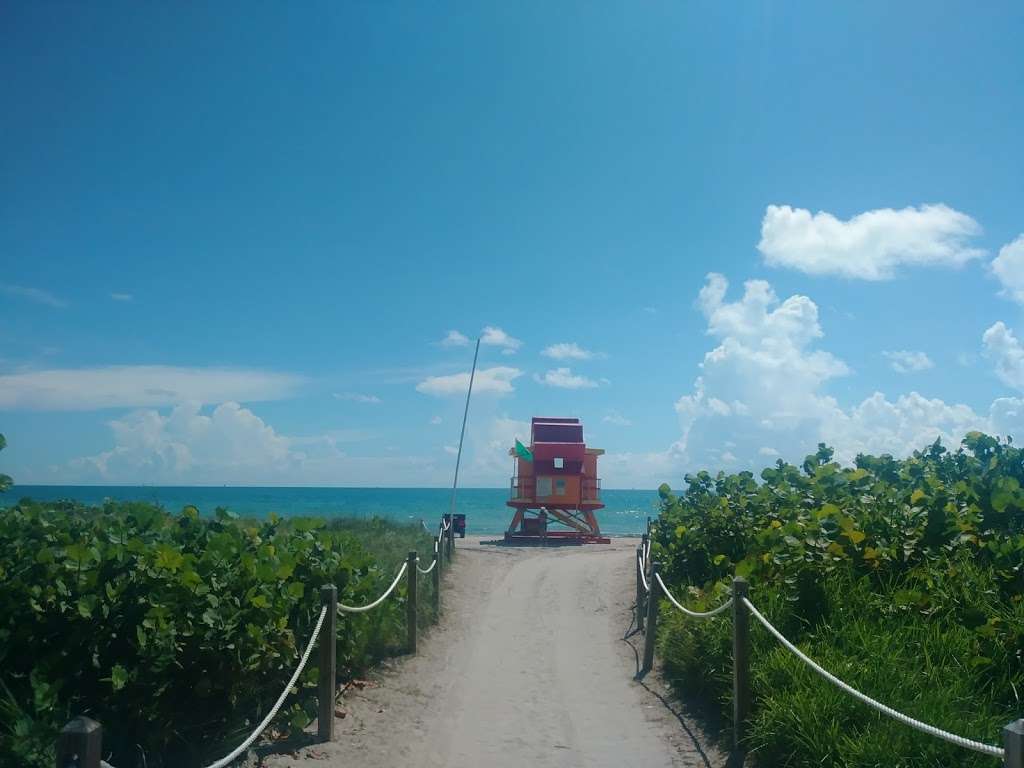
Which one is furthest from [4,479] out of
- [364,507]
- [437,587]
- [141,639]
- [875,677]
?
[364,507]

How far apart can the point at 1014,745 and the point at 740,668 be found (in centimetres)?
349

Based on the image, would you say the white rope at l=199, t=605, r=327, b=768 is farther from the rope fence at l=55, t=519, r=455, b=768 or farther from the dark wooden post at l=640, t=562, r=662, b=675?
the dark wooden post at l=640, t=562, r=662, b=675

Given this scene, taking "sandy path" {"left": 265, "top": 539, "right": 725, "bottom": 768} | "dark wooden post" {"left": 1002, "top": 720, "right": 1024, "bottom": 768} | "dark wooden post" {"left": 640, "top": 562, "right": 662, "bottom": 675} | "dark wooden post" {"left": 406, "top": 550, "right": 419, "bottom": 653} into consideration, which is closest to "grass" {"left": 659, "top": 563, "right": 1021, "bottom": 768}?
"sandy path" {"left": 265, "top": 539, "right": 725, "bottom": 768}

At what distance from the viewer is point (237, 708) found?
6.27 meters

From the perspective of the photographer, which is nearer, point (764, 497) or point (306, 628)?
point (306, 628)

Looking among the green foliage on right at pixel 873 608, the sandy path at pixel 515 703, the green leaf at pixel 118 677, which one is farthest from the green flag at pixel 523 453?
the green leaf at pixel 118 677

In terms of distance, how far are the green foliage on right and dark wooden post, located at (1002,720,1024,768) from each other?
1851 millimetres

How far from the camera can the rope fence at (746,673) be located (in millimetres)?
3029

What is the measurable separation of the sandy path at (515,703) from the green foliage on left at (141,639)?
0.68m

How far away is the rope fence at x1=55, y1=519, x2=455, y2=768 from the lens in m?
2.97

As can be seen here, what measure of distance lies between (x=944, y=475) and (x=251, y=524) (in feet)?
29.9

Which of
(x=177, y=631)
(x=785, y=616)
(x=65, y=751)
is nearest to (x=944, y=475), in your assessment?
(x=785, y=616)

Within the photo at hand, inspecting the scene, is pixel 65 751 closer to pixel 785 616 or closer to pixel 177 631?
pixel 177 631

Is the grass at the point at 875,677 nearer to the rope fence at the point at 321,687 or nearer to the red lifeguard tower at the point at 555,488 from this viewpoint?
the rope fence at the point at 321,687
